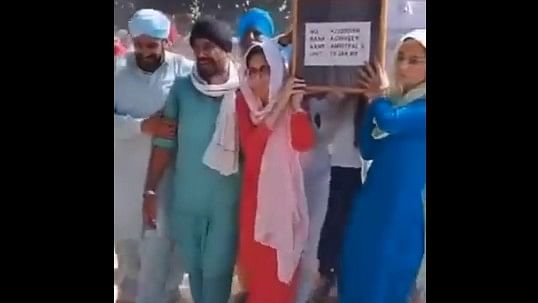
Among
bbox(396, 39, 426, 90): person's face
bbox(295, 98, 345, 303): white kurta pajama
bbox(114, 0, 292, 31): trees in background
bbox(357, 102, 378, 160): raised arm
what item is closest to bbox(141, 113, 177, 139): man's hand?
bbox(114, 0, 292, 31): trees in background

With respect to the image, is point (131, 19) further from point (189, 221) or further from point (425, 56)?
point (425, 56)

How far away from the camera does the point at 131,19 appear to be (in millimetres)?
2061

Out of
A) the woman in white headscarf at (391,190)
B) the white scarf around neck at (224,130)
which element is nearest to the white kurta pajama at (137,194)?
the white scarf around neck at (224,130)

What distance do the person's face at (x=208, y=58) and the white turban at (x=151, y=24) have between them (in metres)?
0.08

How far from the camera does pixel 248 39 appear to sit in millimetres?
1967

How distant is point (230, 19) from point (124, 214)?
538mm

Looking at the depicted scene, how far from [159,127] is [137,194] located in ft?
0.58

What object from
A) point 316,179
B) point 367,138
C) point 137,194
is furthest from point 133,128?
point 367,138

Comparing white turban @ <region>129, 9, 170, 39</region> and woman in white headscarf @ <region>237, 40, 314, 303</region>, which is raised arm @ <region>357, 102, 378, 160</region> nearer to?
woman in white headscarf @ <region>237, 40, 314, 303</region>

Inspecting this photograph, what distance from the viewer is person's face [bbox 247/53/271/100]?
196 cm

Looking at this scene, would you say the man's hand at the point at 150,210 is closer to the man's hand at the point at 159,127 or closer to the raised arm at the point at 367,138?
the man's hand at the point at 159,127

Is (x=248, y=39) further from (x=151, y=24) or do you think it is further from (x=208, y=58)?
(x=151, y=24)
